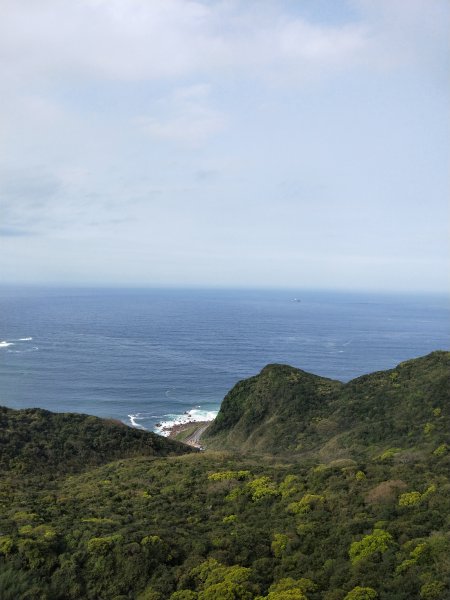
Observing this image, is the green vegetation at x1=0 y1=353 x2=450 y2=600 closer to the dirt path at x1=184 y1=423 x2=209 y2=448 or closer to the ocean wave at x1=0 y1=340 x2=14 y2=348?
the dirt path at x1=184 y1=423 x2=209 y2=448

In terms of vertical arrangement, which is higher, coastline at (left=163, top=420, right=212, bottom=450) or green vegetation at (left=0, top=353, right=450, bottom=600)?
green vegetation at (left=0, top=353, right=450, bottom=600)

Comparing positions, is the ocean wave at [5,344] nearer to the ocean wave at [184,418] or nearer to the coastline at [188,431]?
the ocean wave at [184,418]

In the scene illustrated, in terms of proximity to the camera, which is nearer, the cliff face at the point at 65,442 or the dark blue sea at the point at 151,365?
the cliff face at the point at 65,442

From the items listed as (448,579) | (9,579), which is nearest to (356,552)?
(448,579)

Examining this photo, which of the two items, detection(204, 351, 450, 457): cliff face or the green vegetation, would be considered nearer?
the green vegetation

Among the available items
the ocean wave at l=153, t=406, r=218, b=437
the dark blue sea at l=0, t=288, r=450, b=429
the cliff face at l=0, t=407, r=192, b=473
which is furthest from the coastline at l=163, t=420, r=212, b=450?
the cliff face at l=0, t=407, r=192, b=473

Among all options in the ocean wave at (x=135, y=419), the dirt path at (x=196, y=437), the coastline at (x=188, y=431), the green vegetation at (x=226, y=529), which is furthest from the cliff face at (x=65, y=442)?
the ocean wave at (x=135, y=419)

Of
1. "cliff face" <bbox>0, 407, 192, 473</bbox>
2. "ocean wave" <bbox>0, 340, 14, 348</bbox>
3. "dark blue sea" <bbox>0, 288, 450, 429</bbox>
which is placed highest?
"cliff face" <bbox>0, 407, 192, 473</bbox>
